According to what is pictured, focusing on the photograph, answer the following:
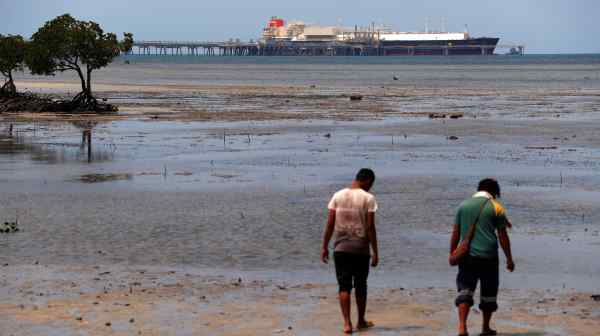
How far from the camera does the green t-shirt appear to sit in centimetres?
1091

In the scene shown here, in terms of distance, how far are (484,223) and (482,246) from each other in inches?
9.0

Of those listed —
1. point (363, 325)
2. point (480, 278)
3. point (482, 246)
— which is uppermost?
point (482, 246)

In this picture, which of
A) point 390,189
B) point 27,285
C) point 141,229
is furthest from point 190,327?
point 390,189

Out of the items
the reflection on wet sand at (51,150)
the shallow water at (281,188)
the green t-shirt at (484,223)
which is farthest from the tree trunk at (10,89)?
the green t-shirt at (484,223)

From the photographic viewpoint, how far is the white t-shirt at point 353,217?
1106cm

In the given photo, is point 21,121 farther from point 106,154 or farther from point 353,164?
point 353,164

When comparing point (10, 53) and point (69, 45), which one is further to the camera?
point (10, 53)

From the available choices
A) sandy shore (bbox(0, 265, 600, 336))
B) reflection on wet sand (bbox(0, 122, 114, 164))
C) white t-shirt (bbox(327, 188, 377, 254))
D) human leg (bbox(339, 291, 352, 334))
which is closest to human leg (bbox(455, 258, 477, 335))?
sandy shore (bbox(0, 265, 600, 336))

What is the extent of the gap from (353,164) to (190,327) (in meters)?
17.9

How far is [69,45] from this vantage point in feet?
181

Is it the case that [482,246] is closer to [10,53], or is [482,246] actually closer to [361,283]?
[361,283]

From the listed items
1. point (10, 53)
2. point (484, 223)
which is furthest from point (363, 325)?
point (10, 53)

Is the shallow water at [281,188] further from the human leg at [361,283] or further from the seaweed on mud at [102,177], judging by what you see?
the human leg at [361,283]

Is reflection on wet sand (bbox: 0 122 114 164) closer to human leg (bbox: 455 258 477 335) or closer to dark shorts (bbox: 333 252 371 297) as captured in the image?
dark shorts (bbox: 333 252 371 297)
